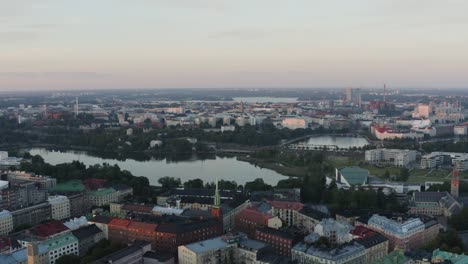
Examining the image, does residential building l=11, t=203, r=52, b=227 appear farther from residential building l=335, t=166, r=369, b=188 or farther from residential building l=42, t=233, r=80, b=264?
residential building l=335, t=166, r=369, b=188

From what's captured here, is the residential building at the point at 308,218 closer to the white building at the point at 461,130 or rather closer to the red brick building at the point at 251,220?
the red brick building at the point at 251,220

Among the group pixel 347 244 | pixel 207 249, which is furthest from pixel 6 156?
pixel 347 244

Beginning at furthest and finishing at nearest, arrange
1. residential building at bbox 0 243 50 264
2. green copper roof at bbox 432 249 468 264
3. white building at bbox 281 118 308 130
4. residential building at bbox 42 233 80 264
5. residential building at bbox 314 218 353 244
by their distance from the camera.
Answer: white building at bbox 281 118 308 130 → residential building at bbox 314 218 353 244 → residential building at bbox 42 233 80 264 → residential building at bbox 0 243 50 264 → green copper roof at bbox 432 249 468 264

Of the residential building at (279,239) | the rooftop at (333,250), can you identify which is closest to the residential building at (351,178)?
the residential building at (279,239)

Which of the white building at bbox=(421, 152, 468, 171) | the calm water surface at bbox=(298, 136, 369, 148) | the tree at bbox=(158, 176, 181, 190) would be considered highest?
the tree at bbox=(158, 176, 181, 190)

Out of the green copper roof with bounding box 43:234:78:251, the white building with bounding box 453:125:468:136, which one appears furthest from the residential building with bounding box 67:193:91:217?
the white building with bounding box 453:125:468:136

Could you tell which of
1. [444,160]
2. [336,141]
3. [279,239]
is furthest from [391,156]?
[279,239]
